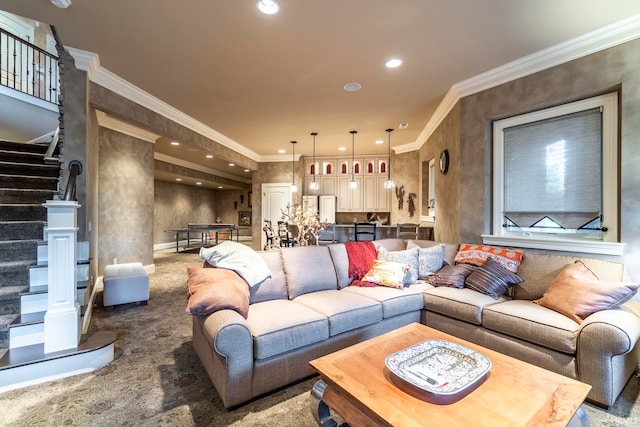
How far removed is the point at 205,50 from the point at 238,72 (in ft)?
1.59

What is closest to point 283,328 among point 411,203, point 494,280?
point 494,280

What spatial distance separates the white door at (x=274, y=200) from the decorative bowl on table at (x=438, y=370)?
21.3 feet

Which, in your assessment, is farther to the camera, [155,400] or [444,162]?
[444,162]

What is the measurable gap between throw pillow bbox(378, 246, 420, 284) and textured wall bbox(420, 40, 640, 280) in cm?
83

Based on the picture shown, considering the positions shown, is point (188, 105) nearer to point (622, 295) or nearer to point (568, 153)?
point (568, 153)

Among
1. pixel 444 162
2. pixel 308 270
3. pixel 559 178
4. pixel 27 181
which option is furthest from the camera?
pixel 444 162

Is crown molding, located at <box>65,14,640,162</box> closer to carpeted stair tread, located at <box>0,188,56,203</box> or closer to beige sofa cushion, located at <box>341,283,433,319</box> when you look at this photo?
carpeted stair tread, located at <box>0,188,56,203</box>

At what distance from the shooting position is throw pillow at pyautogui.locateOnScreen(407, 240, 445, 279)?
11.0 feet

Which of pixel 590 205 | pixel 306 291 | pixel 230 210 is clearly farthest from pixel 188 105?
pixel 230 210

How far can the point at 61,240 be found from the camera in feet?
7.47

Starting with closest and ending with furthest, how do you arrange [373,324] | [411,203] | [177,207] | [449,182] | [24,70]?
[373,324]
[449,182]
[24,70]
[411,203]
[177,207]

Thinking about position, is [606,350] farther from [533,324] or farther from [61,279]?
[61,279]

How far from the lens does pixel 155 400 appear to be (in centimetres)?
193

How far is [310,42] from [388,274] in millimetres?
2453
